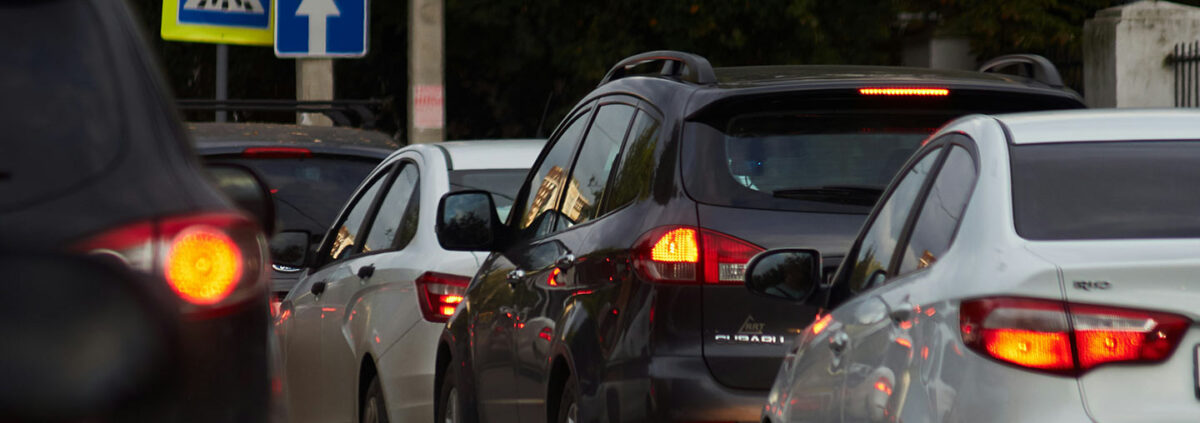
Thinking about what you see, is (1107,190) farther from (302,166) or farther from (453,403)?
(302,166)

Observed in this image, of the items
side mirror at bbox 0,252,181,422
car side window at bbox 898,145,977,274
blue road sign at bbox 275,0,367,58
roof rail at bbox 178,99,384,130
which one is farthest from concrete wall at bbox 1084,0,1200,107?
side mirror at bbox 0,252,181,422

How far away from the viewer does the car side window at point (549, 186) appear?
275 inches

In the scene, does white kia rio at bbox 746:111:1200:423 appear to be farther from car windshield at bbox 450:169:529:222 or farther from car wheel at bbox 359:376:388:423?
car windshield at bbox 450:169:529:222

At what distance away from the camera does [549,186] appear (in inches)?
283

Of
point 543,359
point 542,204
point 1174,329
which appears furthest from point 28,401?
point 542,204

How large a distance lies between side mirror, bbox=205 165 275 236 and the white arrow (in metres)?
12.5

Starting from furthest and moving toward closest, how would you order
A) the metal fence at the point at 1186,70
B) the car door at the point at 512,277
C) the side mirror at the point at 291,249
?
the metal fence at the point at 1186,70, the side mirror at the point at 291,249, the car door at the point at 512,277

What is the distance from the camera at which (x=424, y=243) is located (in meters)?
7.86

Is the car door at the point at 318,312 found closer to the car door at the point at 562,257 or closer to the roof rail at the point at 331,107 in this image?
the car door at the point at 562,257

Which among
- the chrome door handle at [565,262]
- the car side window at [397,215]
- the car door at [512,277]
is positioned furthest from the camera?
the car side window at [397,215]

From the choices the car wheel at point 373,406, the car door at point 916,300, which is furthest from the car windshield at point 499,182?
the car door at point 916,300

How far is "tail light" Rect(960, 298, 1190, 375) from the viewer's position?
11.3 ft

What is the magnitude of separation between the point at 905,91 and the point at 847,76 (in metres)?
0.22

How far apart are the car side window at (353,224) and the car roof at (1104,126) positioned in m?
4.84
